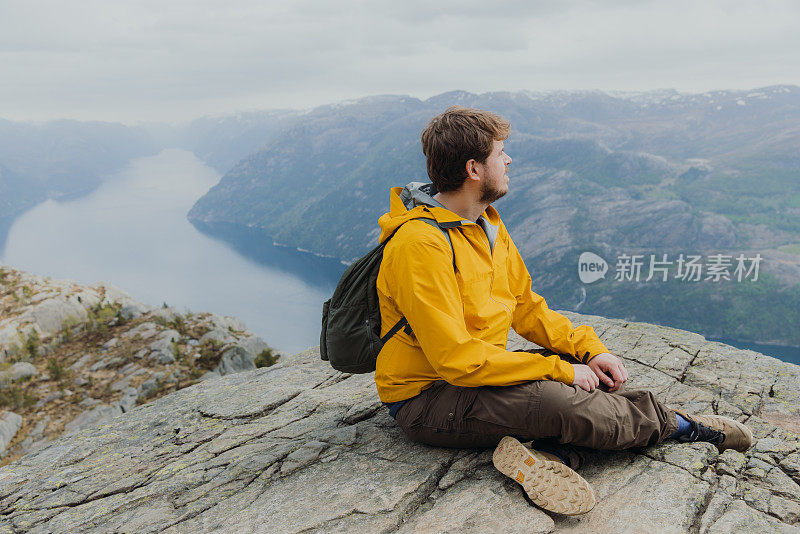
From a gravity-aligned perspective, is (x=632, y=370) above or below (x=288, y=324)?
above

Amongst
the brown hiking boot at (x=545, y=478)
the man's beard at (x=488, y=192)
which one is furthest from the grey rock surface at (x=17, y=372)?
the man's beard at (x=488, y=192)

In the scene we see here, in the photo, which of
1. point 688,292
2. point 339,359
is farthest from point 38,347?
point 688,292

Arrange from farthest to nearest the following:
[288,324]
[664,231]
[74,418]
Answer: [664,231]
[288,324]
[74,418]

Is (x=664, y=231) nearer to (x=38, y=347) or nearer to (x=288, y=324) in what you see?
(x=288, y=324)

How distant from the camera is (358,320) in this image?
4.16m

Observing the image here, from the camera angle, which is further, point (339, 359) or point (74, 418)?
point (74, 418)

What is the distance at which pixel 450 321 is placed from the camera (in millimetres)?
3529

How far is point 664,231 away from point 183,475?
208424 mm

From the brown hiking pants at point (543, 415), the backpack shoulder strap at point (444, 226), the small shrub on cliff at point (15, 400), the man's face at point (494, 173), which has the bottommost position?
the small shrub on cliff at point (15, 400)

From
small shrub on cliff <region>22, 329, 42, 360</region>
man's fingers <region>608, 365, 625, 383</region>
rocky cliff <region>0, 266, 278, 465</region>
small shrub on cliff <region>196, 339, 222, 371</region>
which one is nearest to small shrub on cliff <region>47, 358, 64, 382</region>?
rocky cliff <region>0, 266, 278, 465</region>

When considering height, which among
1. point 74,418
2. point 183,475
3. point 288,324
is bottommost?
point 288,324

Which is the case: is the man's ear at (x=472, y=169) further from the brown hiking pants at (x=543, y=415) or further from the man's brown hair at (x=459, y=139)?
the brown hiking pants at (x=543, y=415)

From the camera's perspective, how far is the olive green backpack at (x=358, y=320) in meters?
4.07

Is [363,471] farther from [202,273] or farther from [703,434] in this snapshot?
[202,273]
